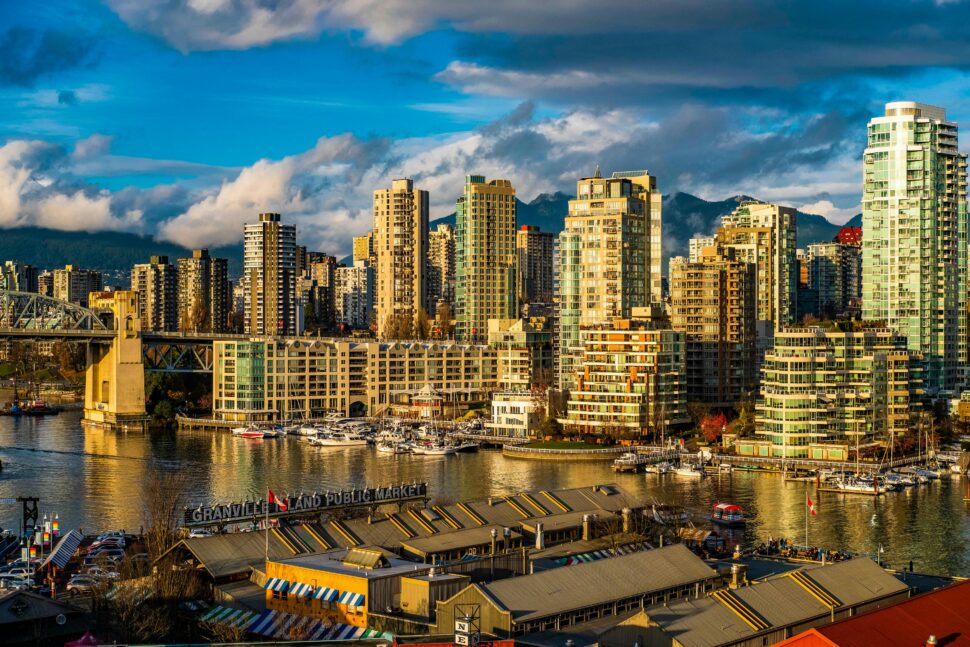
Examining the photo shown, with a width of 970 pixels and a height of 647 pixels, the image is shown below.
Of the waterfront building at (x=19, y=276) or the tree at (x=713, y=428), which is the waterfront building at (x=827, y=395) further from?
the waterfront building at (x=19, y=276)

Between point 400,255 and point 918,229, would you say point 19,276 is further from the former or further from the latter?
point 918,229

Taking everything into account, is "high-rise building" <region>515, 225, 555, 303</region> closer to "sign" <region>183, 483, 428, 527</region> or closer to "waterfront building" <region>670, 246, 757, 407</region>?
"waterfront building" <region>670, 246, 757, 407</region>

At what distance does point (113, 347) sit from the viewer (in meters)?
83.7

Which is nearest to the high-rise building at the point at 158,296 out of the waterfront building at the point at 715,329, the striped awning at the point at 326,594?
the waterfront building at the point at 715,329

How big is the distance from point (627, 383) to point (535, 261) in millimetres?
91695

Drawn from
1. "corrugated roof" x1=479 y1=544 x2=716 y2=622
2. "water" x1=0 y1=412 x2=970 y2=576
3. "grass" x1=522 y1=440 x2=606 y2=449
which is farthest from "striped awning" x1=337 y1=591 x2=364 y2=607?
"grass" x1=522 y1=440 x2=606 y2=449

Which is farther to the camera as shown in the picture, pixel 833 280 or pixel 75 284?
pixel 75 284

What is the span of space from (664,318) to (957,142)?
21550 millimetres

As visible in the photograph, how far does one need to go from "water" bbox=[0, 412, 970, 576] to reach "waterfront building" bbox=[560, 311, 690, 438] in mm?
5354

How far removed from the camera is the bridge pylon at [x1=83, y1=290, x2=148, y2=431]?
259ft

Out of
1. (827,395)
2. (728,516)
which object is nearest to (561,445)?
(827,395)

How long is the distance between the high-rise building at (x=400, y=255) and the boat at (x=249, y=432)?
40.5 m

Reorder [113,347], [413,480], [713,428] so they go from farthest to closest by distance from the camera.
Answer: [113,347] → [713,428] → [413,480]

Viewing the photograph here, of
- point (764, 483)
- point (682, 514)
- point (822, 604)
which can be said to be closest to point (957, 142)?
point (764, 483)
